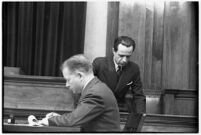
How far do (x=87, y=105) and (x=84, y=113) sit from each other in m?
0.05

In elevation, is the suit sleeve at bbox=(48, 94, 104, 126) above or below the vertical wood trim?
below

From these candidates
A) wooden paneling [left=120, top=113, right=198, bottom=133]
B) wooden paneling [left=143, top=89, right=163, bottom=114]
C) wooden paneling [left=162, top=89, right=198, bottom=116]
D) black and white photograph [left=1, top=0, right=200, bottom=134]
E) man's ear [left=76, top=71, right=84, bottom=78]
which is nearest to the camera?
man's ear [left=76, top=71, right=84, bottom=78]

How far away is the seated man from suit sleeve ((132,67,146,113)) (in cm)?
126

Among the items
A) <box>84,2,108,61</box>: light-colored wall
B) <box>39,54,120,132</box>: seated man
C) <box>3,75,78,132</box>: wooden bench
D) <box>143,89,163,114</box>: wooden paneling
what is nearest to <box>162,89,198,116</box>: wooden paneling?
<box>143,89,163,114</box>: wooden paneling

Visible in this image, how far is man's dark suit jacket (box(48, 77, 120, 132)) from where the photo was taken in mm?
2625

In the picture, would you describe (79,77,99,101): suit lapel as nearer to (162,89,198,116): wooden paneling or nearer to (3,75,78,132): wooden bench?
(3,75,78,132): wooden bench

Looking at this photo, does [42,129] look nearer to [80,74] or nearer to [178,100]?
[80,74]

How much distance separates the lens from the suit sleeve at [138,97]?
401cm

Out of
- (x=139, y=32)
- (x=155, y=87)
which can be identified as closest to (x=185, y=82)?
(x=155, y=87)

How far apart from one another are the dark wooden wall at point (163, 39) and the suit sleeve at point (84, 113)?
8.66 ft

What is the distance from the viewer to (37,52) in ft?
17.1

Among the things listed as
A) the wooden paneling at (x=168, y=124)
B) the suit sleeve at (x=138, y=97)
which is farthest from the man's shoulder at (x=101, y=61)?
the wooden paneling at (x=168, y=124)

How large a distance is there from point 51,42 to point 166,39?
129 centimetres

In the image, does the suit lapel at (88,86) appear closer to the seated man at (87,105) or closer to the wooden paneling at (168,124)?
the seated man at (87,105)
